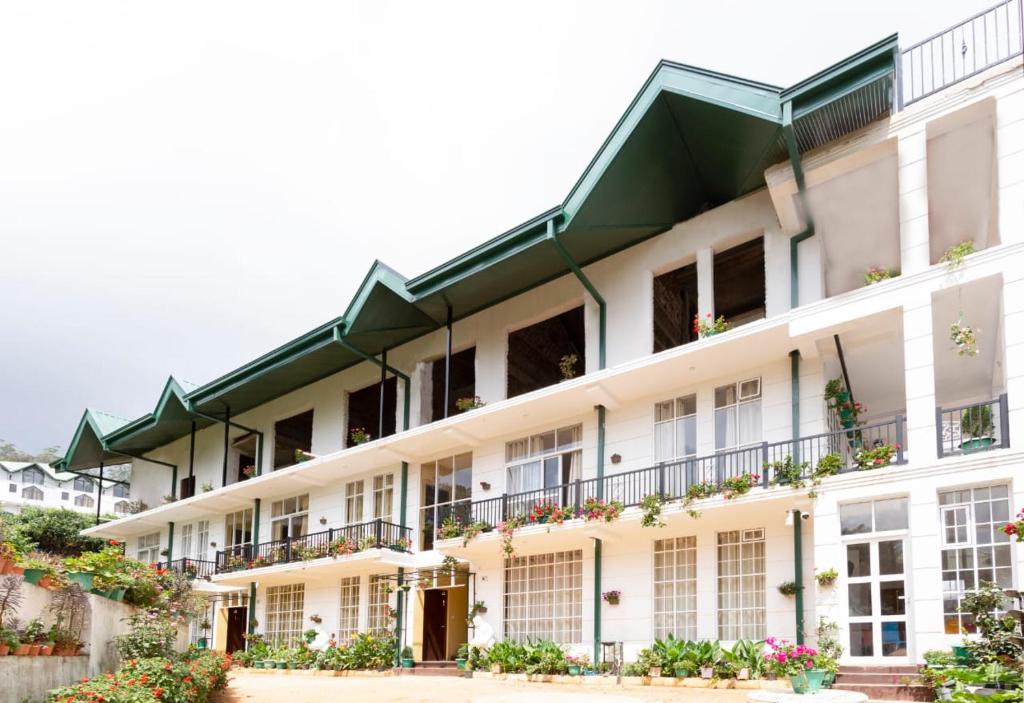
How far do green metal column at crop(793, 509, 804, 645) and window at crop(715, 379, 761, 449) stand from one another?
2.07 meters

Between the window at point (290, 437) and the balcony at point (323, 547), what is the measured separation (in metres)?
3.60

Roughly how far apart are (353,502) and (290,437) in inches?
253

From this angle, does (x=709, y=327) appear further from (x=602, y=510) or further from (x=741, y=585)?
(x=741, y=585)

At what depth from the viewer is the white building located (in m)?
15.6

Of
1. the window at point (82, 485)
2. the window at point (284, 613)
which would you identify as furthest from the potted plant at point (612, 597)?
the window at point (82, 485)

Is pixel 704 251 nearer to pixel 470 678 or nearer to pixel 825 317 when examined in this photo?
pixel 825 317

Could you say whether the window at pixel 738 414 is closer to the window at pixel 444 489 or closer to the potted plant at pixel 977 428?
the potted plant at pixel 977 428

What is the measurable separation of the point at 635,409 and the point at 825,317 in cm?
534

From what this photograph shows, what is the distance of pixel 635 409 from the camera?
21.5m

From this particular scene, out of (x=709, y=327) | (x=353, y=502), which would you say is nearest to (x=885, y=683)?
(x=709, y=327)

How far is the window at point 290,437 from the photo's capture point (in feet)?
108

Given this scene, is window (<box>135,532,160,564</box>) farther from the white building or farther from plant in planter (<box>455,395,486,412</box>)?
plant in planter (<box>455,395,486,412</box>)

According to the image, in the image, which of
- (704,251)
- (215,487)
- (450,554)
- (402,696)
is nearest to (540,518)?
(450,554)

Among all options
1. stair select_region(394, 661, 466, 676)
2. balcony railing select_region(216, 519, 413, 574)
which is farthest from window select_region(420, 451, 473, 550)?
stair select_region(394, 661, 466, 676)
